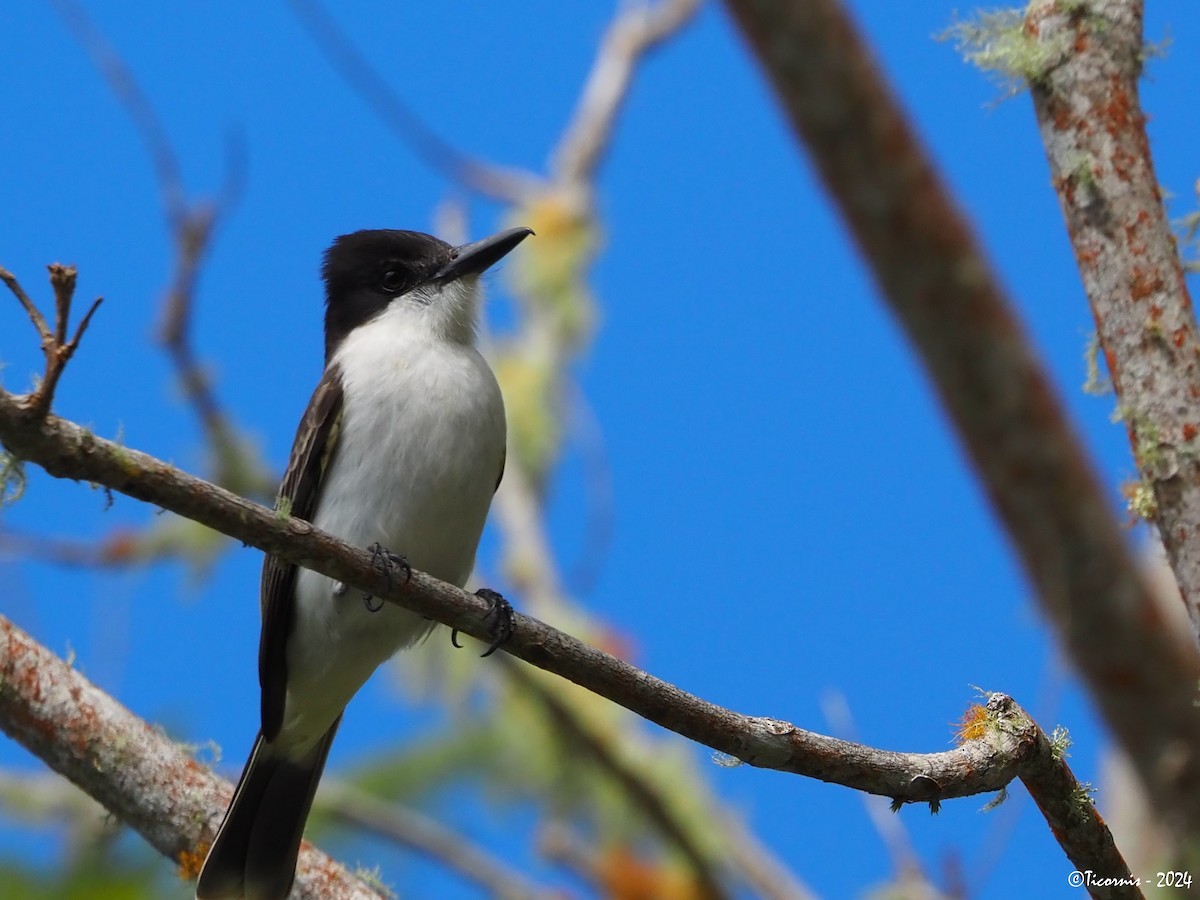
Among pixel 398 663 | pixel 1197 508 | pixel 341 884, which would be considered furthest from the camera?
pixel 398 663

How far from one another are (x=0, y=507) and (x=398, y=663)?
5.26 m

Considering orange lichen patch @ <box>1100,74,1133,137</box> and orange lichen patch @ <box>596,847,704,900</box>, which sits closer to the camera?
orange lichen patch @ <box>1100,74,1133,137</box>

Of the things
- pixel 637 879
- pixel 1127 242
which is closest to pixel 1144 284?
pixel 1127 242

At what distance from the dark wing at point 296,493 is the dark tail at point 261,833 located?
28 centimetres

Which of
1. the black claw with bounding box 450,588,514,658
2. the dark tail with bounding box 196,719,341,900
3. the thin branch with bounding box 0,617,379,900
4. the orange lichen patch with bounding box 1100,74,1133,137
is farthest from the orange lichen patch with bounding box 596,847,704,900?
the orange lichen patch with bounding box 1100,74,1133,137

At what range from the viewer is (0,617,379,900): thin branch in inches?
156

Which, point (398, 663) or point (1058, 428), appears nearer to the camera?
point (1058, 428)

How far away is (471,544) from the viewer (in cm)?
432

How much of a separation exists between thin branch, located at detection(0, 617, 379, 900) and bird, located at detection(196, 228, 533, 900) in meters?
0.11

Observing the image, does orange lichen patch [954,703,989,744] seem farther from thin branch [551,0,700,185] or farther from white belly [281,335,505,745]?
thin branch [551,0,700,185]

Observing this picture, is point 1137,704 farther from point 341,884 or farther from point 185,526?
point 185,526

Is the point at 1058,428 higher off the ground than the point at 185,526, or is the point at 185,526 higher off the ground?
the point at 185,526

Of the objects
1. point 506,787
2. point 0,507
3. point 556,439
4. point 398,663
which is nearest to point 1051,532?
point 0,507

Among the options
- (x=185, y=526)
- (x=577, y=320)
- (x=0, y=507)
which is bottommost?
(x=0, y=507)
